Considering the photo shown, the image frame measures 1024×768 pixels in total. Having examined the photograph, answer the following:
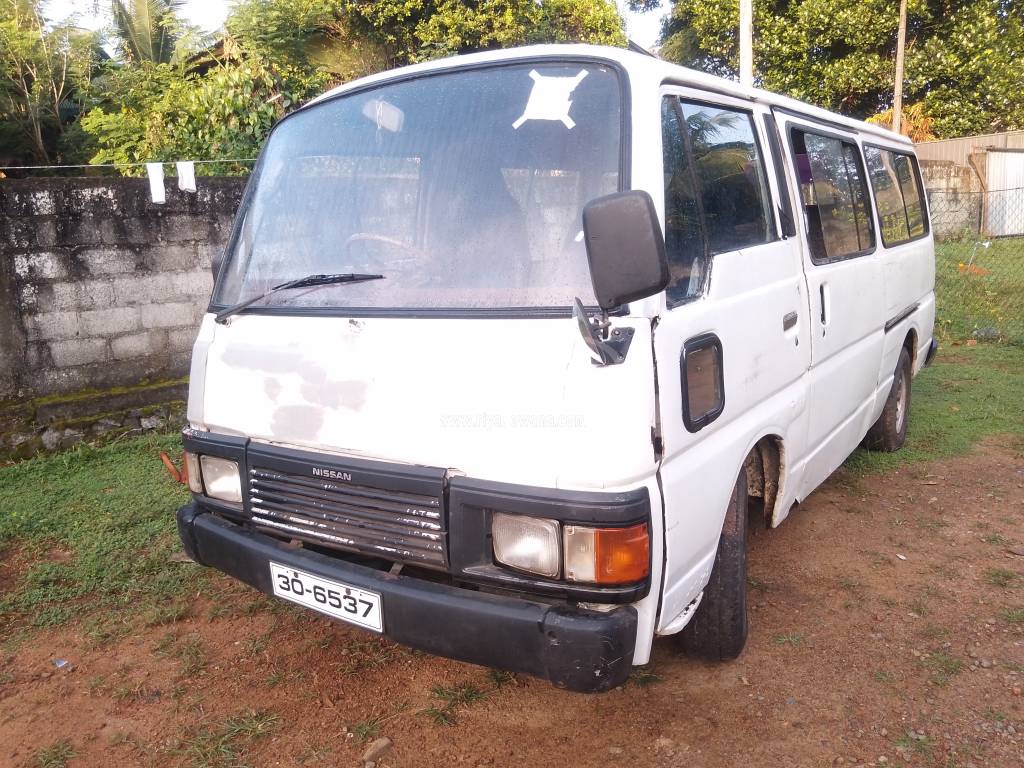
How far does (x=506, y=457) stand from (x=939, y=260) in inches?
440

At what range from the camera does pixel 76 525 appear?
4.29 metres

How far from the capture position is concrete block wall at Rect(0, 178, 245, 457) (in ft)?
17.0

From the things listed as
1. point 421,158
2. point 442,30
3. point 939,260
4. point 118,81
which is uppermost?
point 442,30

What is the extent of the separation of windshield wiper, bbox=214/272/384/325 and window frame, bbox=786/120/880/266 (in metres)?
1.83

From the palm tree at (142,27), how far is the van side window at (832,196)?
14.4 m

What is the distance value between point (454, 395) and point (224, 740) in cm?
139

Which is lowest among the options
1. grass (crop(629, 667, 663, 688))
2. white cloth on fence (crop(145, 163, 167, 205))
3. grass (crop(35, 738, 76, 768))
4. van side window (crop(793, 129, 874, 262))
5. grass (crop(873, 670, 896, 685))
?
grass (crop(873, 670, 896, 685))

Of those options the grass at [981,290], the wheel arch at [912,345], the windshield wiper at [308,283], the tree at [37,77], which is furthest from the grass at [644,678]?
the tree at [37,77]

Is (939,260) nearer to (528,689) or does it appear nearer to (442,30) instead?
(442,30)

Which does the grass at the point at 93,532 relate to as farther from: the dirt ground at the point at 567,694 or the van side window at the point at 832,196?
the van side window at the point at 832,196

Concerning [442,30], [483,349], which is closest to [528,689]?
[483,349]

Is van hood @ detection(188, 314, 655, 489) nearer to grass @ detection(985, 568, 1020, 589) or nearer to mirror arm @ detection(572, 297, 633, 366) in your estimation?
mirror arm @ detection(572, 297, 633, 366)

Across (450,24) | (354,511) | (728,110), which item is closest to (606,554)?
(354,511)

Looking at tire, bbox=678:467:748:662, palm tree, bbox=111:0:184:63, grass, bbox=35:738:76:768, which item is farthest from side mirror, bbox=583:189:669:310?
palm tree, bbox=111:0:184:63
